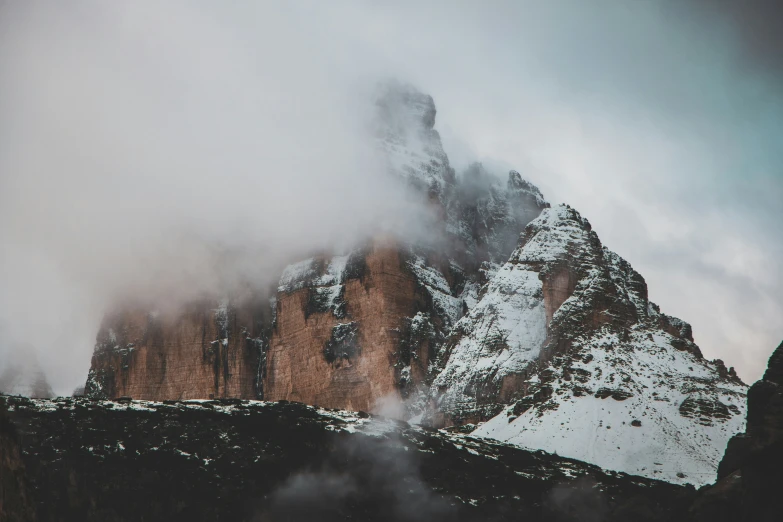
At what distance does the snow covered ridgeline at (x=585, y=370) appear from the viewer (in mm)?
134250

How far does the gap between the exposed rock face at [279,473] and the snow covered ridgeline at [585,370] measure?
1299 centimetres

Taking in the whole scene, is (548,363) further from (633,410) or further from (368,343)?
(368,343)

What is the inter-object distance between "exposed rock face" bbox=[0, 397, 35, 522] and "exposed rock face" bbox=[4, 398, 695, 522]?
57.2m

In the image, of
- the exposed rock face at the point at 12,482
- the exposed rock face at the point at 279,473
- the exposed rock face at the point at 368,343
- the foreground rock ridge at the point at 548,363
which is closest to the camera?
the exposed rock face at the point at 12,482

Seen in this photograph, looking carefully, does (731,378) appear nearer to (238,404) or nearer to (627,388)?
(627,388)

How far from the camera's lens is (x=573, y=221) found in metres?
189

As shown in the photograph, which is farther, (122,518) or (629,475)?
(629,475)

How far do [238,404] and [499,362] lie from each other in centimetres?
4736

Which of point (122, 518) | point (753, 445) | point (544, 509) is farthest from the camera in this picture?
point (544, 509)

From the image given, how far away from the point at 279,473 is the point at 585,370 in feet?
203

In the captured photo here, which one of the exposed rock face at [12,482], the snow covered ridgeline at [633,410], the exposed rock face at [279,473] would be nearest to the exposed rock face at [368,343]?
the snow covered ridgeline at [633,410]

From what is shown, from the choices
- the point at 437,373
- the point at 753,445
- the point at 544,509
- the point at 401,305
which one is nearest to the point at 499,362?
the point at 437,373

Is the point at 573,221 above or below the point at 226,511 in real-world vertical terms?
above

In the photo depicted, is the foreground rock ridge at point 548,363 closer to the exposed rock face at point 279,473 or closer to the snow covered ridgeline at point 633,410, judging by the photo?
the snow covered ridgeline at point 633,410
